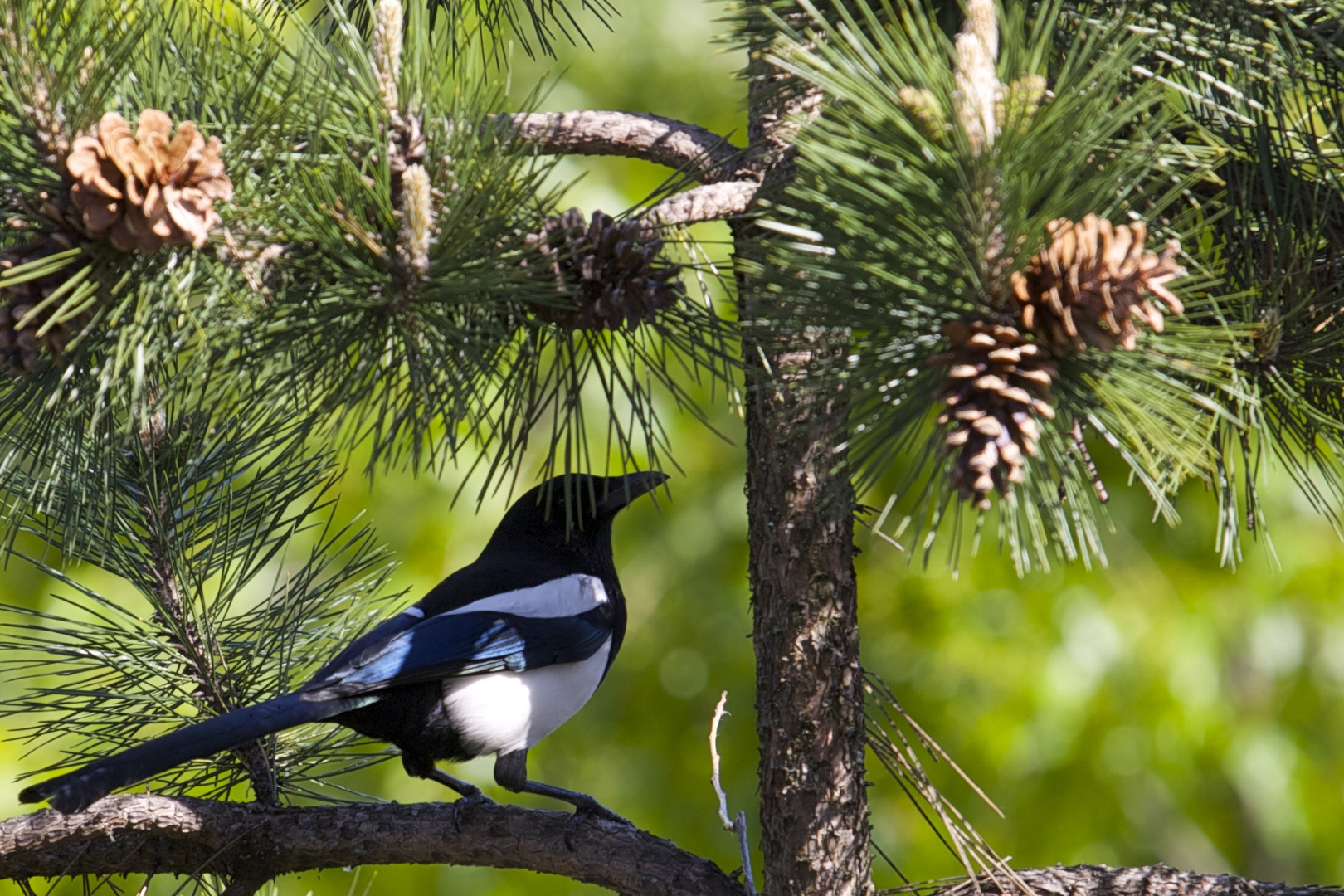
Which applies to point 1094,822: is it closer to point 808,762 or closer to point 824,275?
point 808,762

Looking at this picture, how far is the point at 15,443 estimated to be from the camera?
979mm

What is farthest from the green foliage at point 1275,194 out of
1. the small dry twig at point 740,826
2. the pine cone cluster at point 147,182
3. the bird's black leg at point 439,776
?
the bird's black leg at point 439,776

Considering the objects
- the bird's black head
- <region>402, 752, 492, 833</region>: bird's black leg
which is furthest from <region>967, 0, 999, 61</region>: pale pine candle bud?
the bird's black head

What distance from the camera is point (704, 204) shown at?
1179 millimetres

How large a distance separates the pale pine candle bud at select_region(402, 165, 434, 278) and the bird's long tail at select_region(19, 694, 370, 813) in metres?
0.56

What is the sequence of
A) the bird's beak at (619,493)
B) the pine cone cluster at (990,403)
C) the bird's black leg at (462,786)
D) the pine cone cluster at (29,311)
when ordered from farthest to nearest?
1. the bird's beak at (619,493)
2. the bird's black leg at (462,786)
3. the pine cone cluster at (29,311)
4. the pine cone cluster at (990,403)

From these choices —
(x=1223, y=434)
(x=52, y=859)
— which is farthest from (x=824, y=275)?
(x=52, y=859)

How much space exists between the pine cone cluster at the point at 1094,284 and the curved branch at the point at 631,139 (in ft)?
2.38

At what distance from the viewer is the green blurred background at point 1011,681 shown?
2961 mm

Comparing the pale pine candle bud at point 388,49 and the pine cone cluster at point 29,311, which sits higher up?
the pale pine candle bud at point 388,49

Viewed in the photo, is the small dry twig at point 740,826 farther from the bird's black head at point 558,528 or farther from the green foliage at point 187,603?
the bird's black head at point 558,528

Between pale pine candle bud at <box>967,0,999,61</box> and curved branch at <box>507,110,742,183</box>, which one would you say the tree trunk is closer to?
curved branch at <box>507,110,742,183</box>

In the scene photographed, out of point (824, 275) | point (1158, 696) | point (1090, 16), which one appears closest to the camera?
point (824, 275)

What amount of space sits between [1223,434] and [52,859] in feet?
4.83
